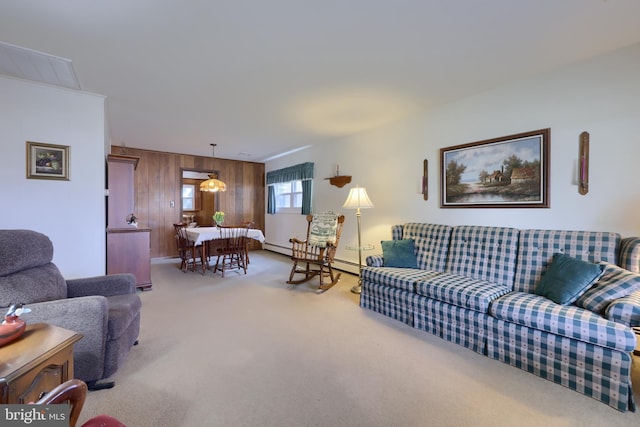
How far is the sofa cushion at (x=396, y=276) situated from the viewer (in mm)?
2723

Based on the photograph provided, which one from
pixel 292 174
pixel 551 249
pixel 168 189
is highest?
pixel 292 174

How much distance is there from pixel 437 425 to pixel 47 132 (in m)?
4.26

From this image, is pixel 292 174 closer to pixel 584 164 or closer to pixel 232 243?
pixel 232 243

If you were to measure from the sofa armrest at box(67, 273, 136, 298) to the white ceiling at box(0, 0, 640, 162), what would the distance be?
6.17 ft

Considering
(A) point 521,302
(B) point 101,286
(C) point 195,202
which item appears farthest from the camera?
(C) point 195,202

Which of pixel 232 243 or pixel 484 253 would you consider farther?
pixel 232 243

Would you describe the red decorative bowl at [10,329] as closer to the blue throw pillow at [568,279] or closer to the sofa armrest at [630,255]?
the blue throw pillow at [568,279]

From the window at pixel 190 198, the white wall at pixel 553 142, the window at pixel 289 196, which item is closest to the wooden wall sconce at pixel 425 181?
the white wall at pixel 553 142

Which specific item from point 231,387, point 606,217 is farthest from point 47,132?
point 606,217

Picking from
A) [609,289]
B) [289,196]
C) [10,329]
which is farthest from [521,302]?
[289,196]

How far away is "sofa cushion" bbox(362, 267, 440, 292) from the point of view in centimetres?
272

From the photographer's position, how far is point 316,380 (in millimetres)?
1842

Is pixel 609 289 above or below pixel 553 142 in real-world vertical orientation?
below

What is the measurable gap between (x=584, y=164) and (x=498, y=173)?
67 cm
